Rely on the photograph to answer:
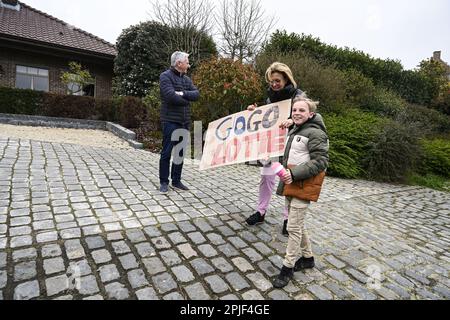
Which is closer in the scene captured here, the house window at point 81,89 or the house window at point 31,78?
the house window at point 31,78

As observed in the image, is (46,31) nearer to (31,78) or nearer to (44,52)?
(44,52)

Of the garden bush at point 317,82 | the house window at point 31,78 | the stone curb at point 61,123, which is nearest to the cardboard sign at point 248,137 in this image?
the garden bush at point 317,82

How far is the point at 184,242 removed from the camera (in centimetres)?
268

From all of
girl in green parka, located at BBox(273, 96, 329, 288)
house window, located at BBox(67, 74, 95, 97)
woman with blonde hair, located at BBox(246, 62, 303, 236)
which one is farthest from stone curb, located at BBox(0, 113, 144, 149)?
girl in green parka, located at BBox(273, 96, 329, 288)

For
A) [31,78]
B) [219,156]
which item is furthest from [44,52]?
[219,156]

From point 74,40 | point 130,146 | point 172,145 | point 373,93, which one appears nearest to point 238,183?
point 172,145

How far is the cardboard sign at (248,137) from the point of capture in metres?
2.85

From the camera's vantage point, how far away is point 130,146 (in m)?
8.12

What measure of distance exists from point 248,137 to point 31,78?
16.0 meters

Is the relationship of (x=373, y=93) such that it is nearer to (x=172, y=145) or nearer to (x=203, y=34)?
(x=203, y=34)

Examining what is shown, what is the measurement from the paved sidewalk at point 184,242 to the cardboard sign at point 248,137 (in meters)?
0.77

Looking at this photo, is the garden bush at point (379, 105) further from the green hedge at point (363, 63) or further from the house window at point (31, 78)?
the house window at point (31, 78)

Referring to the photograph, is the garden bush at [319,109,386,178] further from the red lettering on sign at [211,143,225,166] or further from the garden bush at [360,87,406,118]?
the garden bush at [360,87,406,118]
